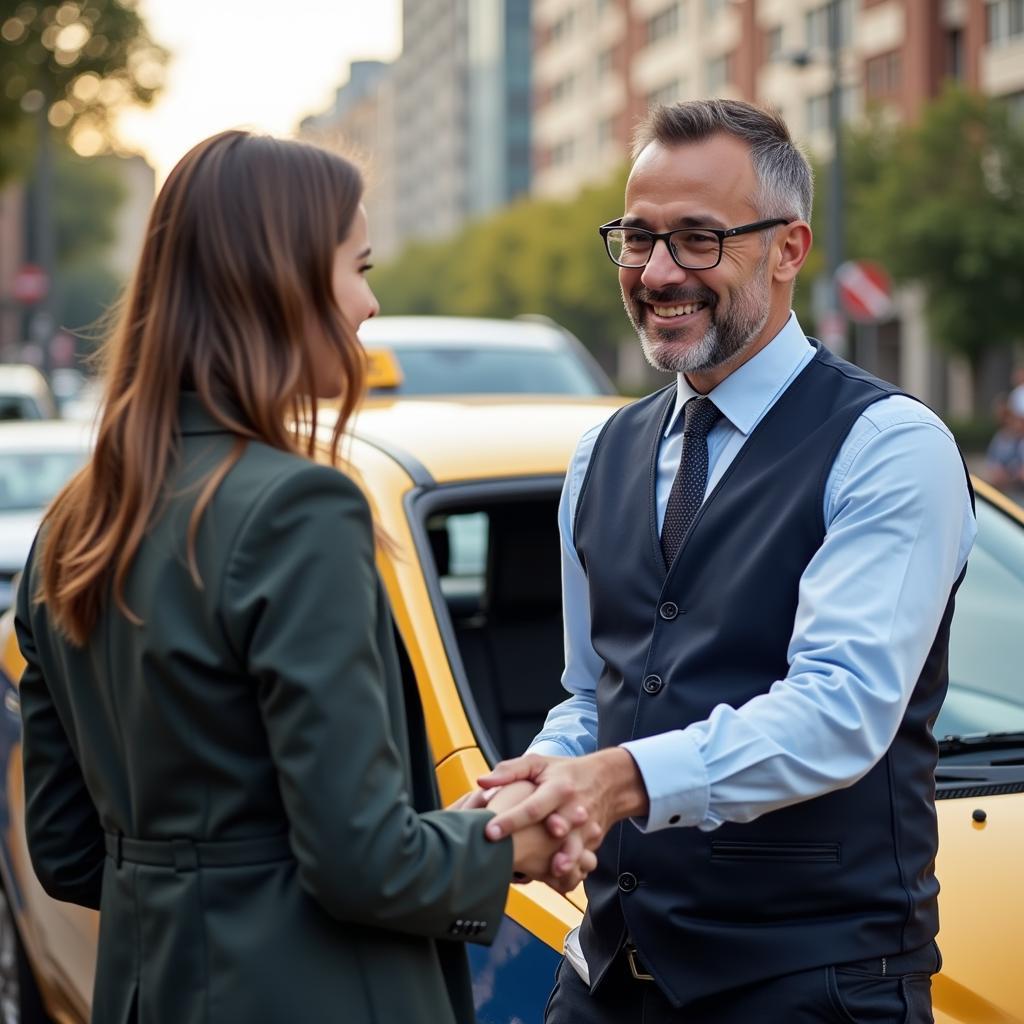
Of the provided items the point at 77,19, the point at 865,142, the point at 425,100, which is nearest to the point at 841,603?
the point at 77,19

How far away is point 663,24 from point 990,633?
61.6m

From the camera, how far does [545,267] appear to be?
190ft

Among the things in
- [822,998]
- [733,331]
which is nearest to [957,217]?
[733,331]

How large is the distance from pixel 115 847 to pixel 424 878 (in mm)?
395

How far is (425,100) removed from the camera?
11919 centimetres

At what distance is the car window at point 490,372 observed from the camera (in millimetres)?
9391

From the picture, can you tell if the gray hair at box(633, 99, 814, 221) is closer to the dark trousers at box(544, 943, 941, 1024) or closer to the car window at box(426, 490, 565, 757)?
the dark trousers at box(544, 943, 941, 1024)

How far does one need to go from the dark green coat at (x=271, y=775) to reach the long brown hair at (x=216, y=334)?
3 centimetres

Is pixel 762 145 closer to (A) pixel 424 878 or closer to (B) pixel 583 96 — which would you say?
(A) pixel 424 878

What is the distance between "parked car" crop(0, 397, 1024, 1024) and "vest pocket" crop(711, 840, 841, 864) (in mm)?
381

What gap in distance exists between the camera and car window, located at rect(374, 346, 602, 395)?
30.8ft

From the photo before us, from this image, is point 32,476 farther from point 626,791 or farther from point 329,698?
point 329,698

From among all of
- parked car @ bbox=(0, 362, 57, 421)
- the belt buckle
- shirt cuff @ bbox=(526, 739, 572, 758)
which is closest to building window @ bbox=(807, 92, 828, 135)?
parked car @ bbox=(0, 362, 57, 421)

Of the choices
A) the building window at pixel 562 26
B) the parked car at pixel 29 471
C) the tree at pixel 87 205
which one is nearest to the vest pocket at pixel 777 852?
the parked car at pixel 29 471
